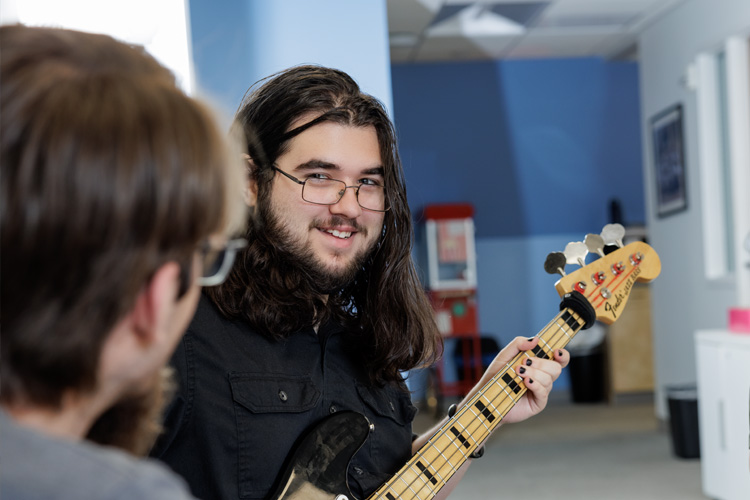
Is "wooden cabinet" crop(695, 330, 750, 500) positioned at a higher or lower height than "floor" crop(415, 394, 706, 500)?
higher

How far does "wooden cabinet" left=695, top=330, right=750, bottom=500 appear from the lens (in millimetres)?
3320

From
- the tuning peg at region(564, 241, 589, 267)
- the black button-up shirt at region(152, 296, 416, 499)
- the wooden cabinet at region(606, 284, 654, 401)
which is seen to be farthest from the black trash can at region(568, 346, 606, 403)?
the black button-up shirt at region(152, 296, 416, 499)

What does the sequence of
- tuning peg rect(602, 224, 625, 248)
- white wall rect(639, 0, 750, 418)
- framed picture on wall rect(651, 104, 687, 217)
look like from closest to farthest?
tuning peg rect(602, 224, 625, 248) → white wall rect(639, 0, 750, 418) → framed picture on wall rect(651, 104, 687, 217)

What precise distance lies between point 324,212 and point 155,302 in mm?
847

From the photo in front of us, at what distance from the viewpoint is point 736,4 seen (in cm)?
443

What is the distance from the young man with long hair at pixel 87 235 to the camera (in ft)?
1.57

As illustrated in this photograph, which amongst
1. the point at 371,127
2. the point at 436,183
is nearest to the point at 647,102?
the point at 436,183

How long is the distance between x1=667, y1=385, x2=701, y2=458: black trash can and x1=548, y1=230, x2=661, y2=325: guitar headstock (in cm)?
305

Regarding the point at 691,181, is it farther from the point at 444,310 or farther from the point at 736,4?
the point at 444,310

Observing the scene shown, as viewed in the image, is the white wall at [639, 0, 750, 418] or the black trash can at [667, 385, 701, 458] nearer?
the black trash can at [667, 385, 701, 458]

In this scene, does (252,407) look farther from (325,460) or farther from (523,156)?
(523,156)

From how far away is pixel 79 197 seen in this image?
1.58 ft

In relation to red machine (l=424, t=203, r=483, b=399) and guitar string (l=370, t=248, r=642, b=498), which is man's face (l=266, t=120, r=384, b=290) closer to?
guitar string (l=370, t=248, r=642, b=498)

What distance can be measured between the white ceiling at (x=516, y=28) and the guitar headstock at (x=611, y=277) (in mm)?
4120
